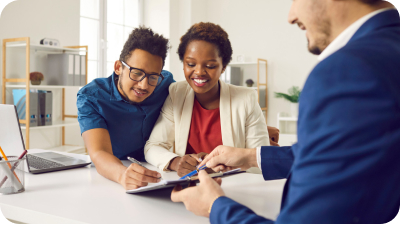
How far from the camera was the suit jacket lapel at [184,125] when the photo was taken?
1616 millimetres

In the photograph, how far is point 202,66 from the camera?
1.59 metres

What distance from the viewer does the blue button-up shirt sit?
4.73 ft

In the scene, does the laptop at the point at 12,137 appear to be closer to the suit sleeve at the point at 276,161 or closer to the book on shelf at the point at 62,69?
the suit sleeve at the point at 276,161

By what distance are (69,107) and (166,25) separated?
208cm

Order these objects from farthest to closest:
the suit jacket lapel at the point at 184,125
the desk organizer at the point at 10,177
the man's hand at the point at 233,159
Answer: the suit jacket lapel at the point at 184,125 < the man's hand at the point at 233,159 < the desk organizer at the point at 10,177

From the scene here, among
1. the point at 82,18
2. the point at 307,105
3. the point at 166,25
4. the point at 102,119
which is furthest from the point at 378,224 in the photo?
the point at 166,25

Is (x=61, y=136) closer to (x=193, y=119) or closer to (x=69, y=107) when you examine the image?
(x=69, y=107)

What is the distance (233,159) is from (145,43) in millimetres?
702

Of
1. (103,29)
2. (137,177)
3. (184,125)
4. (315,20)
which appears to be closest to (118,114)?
(184,125)

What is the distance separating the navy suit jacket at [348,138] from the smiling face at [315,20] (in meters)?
0.13

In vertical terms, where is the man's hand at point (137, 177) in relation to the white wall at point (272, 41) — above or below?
below

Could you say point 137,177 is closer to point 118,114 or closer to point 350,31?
point 118,114

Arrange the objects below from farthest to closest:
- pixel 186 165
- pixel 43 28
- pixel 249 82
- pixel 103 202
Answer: pixel 249 82 < pixel 43 28 < pixel 186 165 < pixel 103 202

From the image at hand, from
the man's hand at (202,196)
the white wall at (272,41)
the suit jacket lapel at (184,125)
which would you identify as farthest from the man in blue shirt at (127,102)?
the white wall at (272,41)
